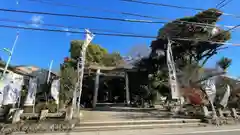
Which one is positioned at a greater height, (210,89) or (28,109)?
(210,89)

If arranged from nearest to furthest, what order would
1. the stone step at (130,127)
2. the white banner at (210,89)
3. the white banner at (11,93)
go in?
the stone step at (130,127), the white banner at (11,93), the white banner at (210,89)

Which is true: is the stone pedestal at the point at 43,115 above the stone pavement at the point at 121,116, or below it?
above

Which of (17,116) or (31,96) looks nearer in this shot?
(17,116)

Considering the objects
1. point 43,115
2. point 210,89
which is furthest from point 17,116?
point 210,89

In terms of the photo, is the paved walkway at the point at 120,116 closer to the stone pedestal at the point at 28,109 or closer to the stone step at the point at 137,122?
the stone step at the point at 137,122

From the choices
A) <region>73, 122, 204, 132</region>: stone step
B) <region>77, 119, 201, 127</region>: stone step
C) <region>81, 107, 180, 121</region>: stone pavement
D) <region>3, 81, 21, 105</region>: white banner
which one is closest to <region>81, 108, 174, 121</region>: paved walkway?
<region>81, 107, 180, 121</region>: stone pavement

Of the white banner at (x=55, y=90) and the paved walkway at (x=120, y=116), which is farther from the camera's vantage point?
the white banner at (x=55, y=90)

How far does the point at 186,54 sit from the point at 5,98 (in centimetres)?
1445

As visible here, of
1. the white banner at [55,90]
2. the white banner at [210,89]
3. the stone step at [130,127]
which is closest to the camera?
the stone step at [130,127]

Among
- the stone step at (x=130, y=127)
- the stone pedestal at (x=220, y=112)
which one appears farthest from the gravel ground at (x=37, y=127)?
the stone pedestal at (x=220, y=112)

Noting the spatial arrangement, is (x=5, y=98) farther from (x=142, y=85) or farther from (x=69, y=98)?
(x=142, y=85)

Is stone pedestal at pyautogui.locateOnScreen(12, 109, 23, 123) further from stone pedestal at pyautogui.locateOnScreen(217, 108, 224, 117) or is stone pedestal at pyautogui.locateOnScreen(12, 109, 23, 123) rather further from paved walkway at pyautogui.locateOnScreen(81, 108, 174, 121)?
stone pedestal at pyautogui.locateOnScreen(217, 108, 224, 117)

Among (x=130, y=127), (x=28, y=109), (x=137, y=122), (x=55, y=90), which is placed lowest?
(x=130, y=127)

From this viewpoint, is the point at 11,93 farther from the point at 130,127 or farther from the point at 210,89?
the point at 210,89
